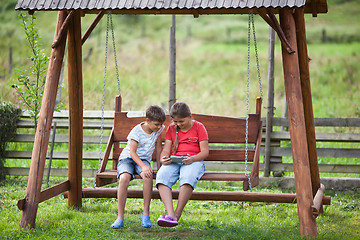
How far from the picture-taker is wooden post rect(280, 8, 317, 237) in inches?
179

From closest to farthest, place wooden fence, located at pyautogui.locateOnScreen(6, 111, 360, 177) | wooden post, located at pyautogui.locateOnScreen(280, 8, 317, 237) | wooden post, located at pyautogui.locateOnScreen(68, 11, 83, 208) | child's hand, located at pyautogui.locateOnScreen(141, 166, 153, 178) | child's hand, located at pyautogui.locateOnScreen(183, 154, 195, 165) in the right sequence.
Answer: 1. wooden post, located at pyautogui.locateOnScreen(280, 8, 317, 237)
2. child's hand, located at pyautogui.locateOnScreen(141, 166, 153, 178)
3. child's hand, located at pyautogui.locateOnScreen(183, 154, 195, 165)
4. wooden post, located at pyautogui.locateOnScreen(68, 11, 83, 208)
5. wooden fence, located at pyautogui.locateOnScreen(6, 111, 360, 177)

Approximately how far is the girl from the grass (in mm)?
388

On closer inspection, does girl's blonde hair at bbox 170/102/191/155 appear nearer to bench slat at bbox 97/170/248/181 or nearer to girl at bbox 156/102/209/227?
girl at bbox 156/102/209/227

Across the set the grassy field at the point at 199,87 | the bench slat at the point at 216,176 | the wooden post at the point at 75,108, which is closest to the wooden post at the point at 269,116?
the grassy field at the point at 199,87

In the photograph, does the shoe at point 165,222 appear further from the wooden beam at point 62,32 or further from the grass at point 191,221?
the wooden beam at point 62,32

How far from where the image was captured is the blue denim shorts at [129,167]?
16.5 feet

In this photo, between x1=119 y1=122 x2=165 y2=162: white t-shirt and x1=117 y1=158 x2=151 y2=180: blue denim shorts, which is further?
x1=119 y1=122 x2=165 y2=162: white t-shirt

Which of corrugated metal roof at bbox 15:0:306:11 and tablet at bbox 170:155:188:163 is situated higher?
corrugated metal roof at bbox 15:0:306:11

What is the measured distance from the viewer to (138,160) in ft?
16.4

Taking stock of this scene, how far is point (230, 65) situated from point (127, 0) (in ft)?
49.1

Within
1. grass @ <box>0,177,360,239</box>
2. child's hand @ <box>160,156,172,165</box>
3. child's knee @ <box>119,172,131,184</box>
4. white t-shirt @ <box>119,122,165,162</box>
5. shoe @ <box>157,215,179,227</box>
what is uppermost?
white t-shirt @ <box>119,122,165,162</box>

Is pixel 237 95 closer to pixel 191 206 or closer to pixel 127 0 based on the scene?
pixel 191 206

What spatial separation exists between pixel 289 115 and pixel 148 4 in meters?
1.75

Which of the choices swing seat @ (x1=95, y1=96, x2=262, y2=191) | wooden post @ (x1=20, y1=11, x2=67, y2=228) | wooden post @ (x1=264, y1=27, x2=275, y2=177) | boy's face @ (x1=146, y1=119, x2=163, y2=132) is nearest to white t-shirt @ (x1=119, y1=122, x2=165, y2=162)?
boy's face @ (x1=146, y1=119, x2=163, y2=132)
